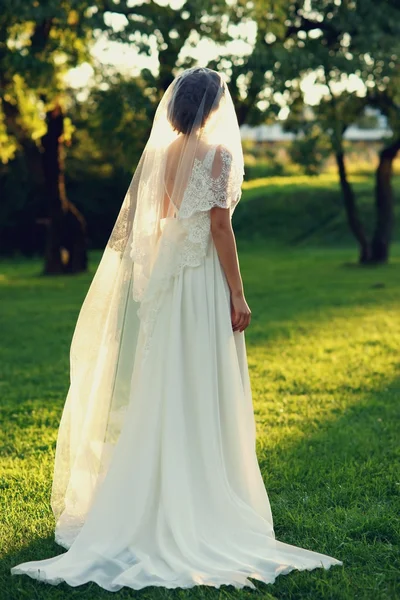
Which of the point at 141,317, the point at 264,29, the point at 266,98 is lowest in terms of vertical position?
the point at 141,317

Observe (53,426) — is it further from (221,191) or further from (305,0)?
(305,0)

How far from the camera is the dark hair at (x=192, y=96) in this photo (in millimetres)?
4297

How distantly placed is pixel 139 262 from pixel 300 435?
9.16ft

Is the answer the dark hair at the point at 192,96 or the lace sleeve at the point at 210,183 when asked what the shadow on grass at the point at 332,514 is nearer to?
the lace sleeve at the point at 210,183

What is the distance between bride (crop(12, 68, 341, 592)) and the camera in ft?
13.5

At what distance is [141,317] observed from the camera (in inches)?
176

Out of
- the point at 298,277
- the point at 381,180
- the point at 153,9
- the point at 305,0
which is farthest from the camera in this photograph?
the point at 381,180

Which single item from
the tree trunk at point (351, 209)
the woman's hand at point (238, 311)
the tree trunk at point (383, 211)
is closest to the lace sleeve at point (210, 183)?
the woman's hand at point (238, 311)

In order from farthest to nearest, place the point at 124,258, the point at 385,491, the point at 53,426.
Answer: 1. the point at 53,426
2. the point at 385,491
3. the point at 124,258

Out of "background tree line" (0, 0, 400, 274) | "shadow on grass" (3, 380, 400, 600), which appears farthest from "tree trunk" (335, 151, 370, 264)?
"shadow on grass" (3, 380, 400, 600)

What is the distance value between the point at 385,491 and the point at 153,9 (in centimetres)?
1223

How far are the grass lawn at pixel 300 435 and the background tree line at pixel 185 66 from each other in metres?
4.51

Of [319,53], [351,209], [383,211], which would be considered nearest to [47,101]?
[319,53]

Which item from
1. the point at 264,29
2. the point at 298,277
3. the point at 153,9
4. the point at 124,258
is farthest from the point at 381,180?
the point at 124,258
